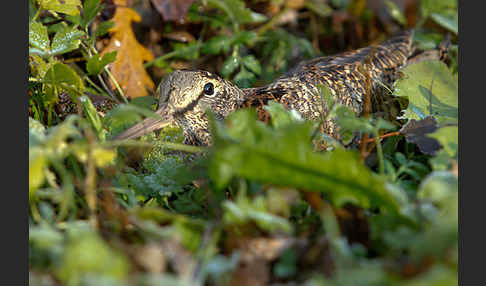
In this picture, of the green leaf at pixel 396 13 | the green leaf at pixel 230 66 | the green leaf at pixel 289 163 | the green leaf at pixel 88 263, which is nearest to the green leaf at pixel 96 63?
the green leaf at pixel 230 66

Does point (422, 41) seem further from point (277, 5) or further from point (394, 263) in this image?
point (394, 263)

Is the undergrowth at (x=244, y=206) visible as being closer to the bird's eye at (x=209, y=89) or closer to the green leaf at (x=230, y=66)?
the bird's eye at (x=209, y=89)

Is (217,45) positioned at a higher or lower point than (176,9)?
lower

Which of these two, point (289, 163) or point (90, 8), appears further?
point (90, 8)

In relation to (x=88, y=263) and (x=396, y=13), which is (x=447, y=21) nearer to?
(x=396, y=13)

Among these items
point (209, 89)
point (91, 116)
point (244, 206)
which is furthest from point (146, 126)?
point (244, 206)

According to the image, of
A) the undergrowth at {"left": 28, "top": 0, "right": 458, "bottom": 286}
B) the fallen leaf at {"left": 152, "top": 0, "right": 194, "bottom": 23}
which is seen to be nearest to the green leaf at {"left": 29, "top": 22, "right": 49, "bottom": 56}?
the undergrowth at {"left": 28, "top": 0, "right": 458, "bottom": 286}
